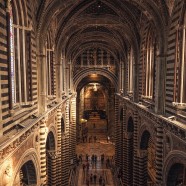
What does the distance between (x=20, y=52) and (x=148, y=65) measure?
372 inches

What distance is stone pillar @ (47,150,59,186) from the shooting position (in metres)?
19.8

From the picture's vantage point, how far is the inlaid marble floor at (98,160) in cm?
3108

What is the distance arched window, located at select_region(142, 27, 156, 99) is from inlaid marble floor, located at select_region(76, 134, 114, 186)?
1573 centimetres

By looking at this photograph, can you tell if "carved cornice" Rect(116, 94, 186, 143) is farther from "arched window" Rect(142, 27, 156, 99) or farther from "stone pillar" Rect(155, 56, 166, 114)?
"arched window" Rect(142, 27, 156, 99)

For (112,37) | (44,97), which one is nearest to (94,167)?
(112,37)

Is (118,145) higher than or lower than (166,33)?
lower

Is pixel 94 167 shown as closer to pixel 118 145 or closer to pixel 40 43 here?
pixel 118 145

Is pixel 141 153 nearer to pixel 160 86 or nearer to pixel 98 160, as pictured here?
pixel 160 86

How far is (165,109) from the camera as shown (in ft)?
46.0

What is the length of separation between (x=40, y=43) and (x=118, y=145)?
21761 mm

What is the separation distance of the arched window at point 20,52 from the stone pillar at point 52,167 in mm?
8484

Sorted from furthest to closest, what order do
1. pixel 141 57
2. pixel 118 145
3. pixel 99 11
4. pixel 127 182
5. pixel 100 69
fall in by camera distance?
1. pixel 100 69
2. pixel 118 145
3. pixel 127 182
4. pixel 99 11
5. pixel 141 57

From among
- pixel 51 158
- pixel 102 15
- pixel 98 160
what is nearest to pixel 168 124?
pixel 51 158

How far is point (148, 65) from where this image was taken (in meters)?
17.9
